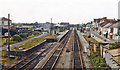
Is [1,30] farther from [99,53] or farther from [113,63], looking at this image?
[113,63]

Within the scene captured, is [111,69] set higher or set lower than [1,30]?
lower

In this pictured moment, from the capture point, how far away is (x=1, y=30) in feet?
162

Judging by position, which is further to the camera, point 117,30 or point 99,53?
point 117,30

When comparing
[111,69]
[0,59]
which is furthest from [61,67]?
[0,59]

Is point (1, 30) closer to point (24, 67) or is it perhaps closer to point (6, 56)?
point (6, 56)

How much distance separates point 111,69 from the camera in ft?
52.1

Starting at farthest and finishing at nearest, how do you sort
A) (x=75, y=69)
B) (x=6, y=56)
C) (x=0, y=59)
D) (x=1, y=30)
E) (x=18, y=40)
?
(x=1, y=30), (x=18, y=40), (x=6, y=56), (x=0, y=59), (x=75, y=69)

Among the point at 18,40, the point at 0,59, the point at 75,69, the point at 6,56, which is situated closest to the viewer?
the point at 75,69

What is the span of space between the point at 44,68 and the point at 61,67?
2.19 m

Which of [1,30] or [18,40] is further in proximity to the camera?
[1,30]

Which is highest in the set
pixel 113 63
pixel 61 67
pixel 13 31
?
pixel 13 31

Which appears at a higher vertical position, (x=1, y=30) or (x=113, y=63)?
(x=1, y=30)

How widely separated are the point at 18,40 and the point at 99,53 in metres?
22.3

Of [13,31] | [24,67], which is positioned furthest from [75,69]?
[13,31]
